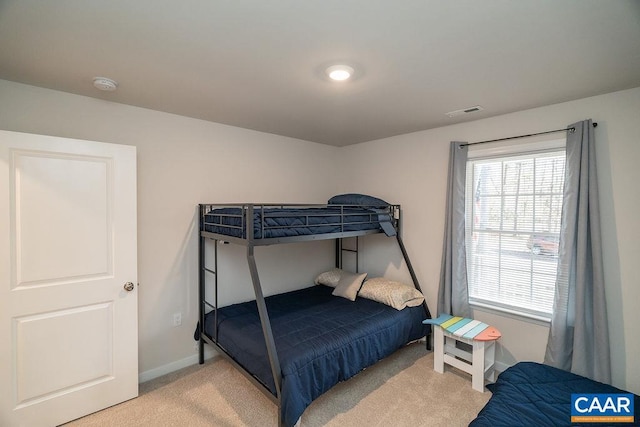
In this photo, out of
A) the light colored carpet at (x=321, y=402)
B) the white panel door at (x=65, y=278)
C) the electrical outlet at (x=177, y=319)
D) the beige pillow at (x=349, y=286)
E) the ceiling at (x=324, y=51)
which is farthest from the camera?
the beige pillow at (x=349, y=286)

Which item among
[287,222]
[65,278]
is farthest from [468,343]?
[65,278]

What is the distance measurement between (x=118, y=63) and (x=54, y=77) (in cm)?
60

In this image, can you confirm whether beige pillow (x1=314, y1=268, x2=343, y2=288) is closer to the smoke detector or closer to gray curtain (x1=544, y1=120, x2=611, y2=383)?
gray curtain (x1=544, y1=120, x2=611, y2=383)

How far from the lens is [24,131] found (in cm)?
205

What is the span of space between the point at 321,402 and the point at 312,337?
0.53 m

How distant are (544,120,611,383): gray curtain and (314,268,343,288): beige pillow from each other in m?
2.11

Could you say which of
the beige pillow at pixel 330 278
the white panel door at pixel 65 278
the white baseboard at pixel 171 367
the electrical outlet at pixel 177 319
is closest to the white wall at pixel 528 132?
the beige pillow at pixel 330 278

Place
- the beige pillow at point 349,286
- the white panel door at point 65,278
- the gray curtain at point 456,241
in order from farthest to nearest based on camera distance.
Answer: the beige pillow at point 349,286 < the gray curtain at point 456,241 < the white panel door at point 65,278

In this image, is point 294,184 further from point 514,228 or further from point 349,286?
point 514,228

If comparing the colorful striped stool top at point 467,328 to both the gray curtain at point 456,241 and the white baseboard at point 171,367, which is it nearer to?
the gray curtain at point 456,241

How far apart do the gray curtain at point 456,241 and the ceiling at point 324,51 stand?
57 centimetres

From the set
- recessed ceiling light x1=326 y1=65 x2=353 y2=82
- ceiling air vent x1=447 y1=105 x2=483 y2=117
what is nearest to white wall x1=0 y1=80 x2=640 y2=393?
ceiling air vent x1=447 y1=105 x2=483 y2=117

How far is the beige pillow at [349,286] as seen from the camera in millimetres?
3211

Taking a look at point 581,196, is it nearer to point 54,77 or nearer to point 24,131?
point 54,77
